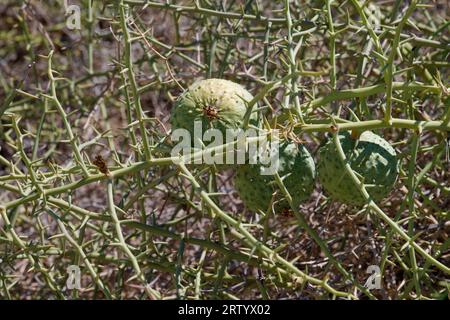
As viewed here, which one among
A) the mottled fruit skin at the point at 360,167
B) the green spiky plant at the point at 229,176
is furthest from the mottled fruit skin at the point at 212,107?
the mottled fruit skin at the point at 360,167

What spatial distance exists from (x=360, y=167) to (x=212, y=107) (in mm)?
307

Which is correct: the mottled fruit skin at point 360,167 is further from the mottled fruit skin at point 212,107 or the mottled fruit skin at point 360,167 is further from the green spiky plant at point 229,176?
the mottled fruit skin at point 212,107

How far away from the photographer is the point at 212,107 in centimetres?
160

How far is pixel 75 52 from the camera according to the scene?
331 cm

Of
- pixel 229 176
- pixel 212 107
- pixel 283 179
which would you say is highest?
pixel 212 107

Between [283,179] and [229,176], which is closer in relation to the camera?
[283,179]

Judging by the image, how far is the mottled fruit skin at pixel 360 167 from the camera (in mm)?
1571

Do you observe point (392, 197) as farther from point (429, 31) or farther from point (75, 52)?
point (75, 52)

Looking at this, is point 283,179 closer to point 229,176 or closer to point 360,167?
point 360,167

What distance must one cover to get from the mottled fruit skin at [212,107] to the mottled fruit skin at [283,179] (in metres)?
0.09

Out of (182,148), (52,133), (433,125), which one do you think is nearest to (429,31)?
(433,125)

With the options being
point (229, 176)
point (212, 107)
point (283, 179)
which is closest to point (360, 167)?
point (283, 179)
